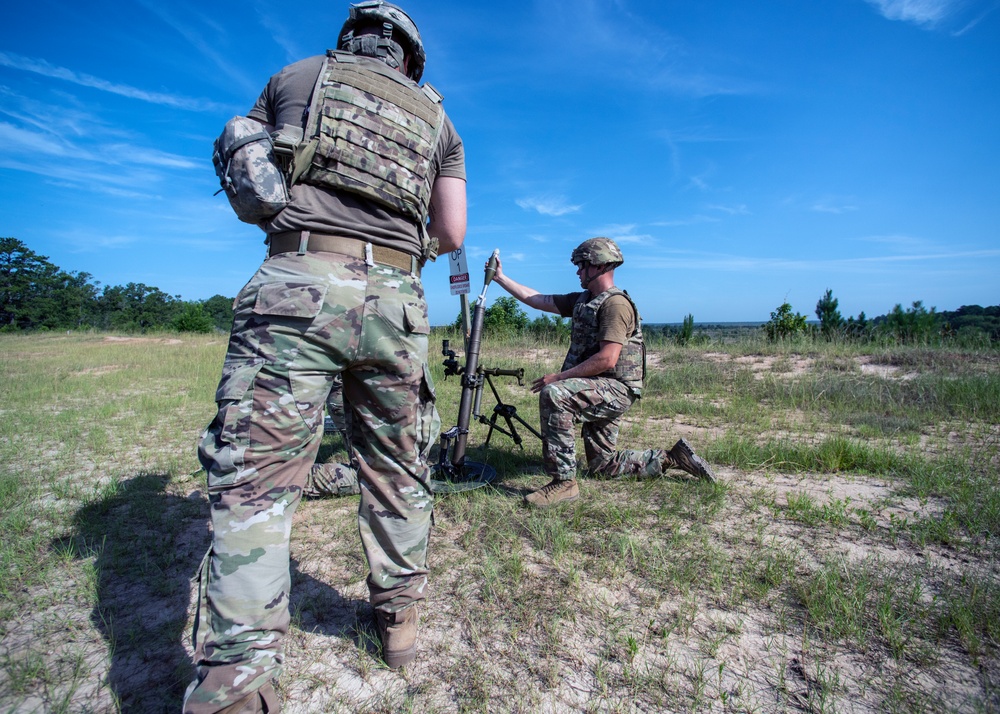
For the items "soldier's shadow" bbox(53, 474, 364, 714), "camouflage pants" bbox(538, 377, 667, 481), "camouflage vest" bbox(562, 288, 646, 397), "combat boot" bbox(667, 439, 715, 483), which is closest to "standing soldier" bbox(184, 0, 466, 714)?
"soldier's shadow" bbox(53, 474, 364, 714)

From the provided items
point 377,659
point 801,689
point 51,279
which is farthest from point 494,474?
point 51,279

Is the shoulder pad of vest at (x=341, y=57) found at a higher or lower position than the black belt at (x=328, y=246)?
higher

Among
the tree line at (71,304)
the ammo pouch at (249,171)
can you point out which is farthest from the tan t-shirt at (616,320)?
the tree line at (71,304)

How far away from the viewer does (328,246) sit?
1.57 m

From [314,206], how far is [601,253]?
2.45 m

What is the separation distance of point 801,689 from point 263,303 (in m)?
2.16

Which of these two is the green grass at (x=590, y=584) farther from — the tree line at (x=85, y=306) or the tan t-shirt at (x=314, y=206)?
the tree line at (x=85, y=306)

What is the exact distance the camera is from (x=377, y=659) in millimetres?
1793

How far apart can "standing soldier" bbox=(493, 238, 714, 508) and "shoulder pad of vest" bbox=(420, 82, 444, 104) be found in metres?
1.85

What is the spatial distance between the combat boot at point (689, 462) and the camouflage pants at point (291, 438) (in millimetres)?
2287

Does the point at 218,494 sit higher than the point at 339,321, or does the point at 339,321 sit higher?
the point at 339,321

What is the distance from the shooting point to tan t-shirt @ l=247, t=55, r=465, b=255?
5.15 feet

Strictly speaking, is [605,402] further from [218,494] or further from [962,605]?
[218,494]

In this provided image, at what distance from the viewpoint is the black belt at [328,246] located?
5.11 feet
